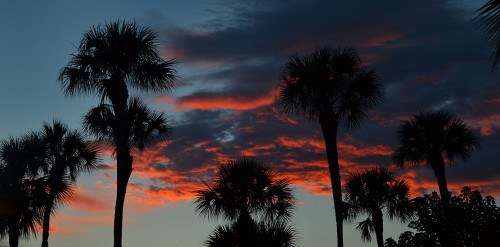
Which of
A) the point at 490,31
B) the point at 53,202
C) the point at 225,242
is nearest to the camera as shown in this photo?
the point at 490,31

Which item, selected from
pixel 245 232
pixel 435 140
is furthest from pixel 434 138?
pixel 245 232

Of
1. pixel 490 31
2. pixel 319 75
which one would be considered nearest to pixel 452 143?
pixel 319 75

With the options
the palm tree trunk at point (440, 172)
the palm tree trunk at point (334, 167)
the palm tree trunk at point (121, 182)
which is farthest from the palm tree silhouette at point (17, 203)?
the palm tree trunk at point (440, 172)

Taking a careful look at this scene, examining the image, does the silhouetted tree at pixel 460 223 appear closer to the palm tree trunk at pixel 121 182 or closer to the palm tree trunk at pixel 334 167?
the palm tree trunk at pixel 334 167

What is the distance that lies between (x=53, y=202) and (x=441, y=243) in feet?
72.6

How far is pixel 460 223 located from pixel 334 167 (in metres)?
5.82

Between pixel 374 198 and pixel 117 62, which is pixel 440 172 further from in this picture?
pixel 117 62

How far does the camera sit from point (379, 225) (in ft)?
124

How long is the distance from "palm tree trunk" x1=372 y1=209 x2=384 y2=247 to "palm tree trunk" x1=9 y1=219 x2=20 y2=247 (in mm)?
20666

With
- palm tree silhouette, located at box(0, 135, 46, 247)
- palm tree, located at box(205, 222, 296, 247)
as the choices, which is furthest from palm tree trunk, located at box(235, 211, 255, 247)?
palm tree silhouette, located at box(0, 135, 46, 247)

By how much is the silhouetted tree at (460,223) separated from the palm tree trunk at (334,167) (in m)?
2.39

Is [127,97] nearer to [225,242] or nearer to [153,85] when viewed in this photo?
[153,85]

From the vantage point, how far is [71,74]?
27.8 metres

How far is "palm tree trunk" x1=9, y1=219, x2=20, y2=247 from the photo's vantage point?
1164 inches
